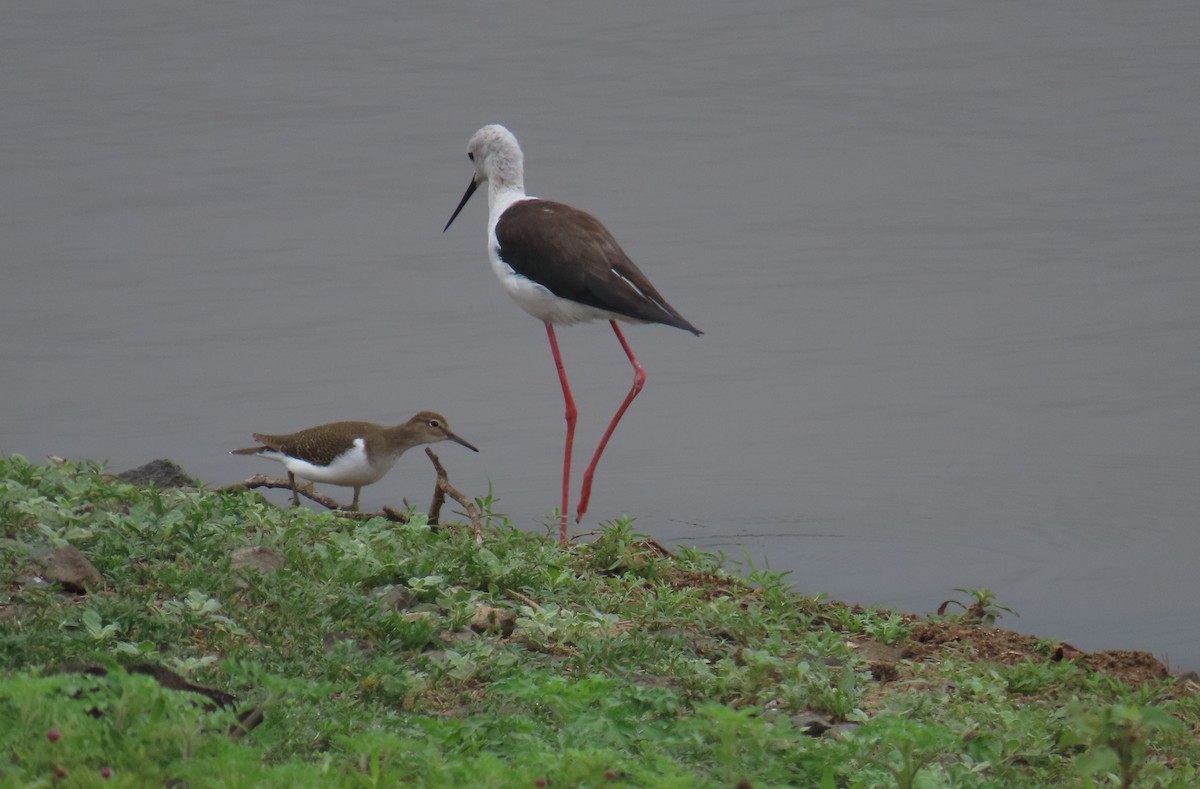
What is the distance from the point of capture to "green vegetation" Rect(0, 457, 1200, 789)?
379cm

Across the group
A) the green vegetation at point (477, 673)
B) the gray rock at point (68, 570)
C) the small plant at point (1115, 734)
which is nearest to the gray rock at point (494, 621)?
the green vegetation at point (477, 673)

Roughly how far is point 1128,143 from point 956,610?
8.32 m

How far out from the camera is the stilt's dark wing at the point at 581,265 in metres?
8.88

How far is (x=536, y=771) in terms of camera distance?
3.89 metres

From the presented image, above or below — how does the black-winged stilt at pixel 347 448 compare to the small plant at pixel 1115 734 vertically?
below

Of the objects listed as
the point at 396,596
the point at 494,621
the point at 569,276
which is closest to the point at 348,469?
the point at 569,276

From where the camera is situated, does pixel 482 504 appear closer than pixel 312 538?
No

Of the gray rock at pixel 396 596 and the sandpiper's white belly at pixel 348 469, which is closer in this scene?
the gray rock at pixel 396 596

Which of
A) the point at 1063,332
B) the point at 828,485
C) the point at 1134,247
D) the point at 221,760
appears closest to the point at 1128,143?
the point at 1134,247

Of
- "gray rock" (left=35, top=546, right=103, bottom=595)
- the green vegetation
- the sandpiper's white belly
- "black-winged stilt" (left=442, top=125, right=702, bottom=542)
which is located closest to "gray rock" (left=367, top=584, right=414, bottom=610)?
the green vegetation

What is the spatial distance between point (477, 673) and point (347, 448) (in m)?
3.35

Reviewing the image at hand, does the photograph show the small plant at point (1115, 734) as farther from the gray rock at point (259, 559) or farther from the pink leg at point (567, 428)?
the pink leg at point (567, 428)

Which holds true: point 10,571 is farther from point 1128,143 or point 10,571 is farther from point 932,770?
point 1128,143

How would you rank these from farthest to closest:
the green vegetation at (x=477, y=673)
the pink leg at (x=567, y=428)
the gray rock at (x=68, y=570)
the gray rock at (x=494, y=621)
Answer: the pink leg at (x=567, y=428) < the gray rock at (x=494, y=621) < the gray rock at (x=68, y=570) < the green vegetation at (x=477, y=673)
